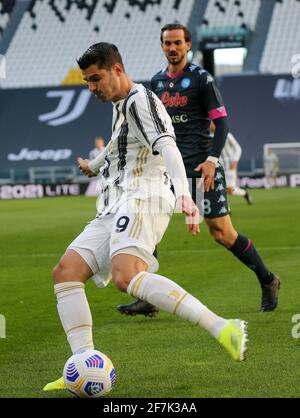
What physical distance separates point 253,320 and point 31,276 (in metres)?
3.81

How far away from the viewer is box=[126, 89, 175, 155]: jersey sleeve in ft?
15.4

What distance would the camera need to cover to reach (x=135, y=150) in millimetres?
4906

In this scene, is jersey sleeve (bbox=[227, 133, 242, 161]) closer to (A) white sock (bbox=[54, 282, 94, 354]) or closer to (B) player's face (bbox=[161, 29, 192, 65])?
(B) player's face (bbox=[161, 29, 192, 65])

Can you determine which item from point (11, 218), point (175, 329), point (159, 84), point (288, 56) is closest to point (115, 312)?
point (175, 329)

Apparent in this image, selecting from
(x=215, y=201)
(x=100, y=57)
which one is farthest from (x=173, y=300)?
(x=215, y=201)

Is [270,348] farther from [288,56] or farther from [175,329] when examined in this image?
[288,56]

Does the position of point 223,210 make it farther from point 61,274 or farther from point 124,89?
point 61,274

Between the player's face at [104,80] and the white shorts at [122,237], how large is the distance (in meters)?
0.56

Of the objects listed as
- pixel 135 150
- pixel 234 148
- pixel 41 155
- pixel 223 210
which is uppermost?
pixel 135 150

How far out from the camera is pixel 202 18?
38531 millimetres

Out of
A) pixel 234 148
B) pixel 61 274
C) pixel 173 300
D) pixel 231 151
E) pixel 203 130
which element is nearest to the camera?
pixel 173 300

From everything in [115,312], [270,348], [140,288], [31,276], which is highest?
[140,288]

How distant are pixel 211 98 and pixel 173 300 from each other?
11.0 ft

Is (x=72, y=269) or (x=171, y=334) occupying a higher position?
(x=72, y=269)
